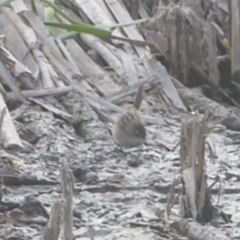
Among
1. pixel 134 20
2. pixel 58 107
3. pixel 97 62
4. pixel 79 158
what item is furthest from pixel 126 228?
pixel 134 20

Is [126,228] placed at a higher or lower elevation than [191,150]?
lower

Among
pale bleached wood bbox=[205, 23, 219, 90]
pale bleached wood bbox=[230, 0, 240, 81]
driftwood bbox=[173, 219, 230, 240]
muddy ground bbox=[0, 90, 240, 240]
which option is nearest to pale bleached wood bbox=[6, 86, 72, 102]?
muddy ground bbox=[0, 90, 240, 240]

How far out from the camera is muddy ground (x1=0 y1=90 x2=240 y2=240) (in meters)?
4.59

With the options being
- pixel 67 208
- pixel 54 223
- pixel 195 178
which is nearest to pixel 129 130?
pixel 195 178

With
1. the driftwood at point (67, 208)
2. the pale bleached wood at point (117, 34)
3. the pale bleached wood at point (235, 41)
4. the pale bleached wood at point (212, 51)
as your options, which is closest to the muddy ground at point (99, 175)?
the driftwood at point (67, 208)

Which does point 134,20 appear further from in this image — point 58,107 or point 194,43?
point 58,107

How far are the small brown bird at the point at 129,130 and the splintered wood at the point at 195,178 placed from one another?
3.63 ft

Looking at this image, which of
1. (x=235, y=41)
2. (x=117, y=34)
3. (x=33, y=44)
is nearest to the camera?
(x=33, y=44)

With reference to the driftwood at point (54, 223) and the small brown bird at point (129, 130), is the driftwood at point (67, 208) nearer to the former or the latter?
the driftwood at point (54, 223)

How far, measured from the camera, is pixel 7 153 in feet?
17.8

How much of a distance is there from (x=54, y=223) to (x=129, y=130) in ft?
6.31

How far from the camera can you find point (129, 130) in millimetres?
5816

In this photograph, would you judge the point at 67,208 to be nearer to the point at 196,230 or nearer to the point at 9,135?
the point at 196,230

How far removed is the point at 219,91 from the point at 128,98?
0.79 metres
